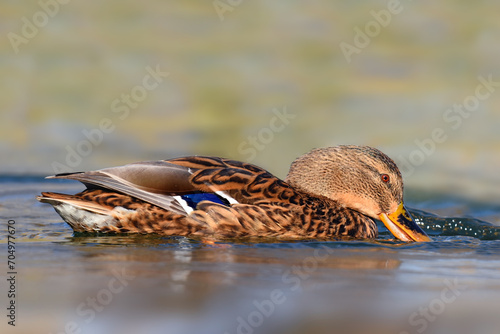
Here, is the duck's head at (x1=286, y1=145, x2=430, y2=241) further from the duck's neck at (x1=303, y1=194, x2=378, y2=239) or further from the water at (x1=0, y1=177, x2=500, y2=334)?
the water at (x1=0, y1=177, x2=500, y2=334)

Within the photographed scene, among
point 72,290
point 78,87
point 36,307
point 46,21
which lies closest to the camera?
point 36,307

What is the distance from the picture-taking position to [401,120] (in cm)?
1167

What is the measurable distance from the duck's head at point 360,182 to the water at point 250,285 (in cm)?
73

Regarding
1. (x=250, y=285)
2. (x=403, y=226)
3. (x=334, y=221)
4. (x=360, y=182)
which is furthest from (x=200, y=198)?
(x=250, y=285)

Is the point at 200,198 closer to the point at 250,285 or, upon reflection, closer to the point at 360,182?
the point at 360,182

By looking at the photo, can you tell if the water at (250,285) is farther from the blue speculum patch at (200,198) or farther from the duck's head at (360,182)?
the duck's head at (360,182)

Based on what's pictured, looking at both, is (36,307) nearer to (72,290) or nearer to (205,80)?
(72,290)

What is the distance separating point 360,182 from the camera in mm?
8266

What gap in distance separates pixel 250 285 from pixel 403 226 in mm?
3286

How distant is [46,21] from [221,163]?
7.35 metres

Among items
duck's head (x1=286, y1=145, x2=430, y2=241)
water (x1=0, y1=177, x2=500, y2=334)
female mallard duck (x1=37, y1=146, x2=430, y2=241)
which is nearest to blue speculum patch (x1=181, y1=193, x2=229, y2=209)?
female mallard duck (x1=37, y1=146, x2=430, y2=241)

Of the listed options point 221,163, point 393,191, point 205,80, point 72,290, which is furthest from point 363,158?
point 205,80

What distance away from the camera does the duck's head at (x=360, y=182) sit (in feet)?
27.0

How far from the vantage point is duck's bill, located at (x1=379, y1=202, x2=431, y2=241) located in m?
7.92
